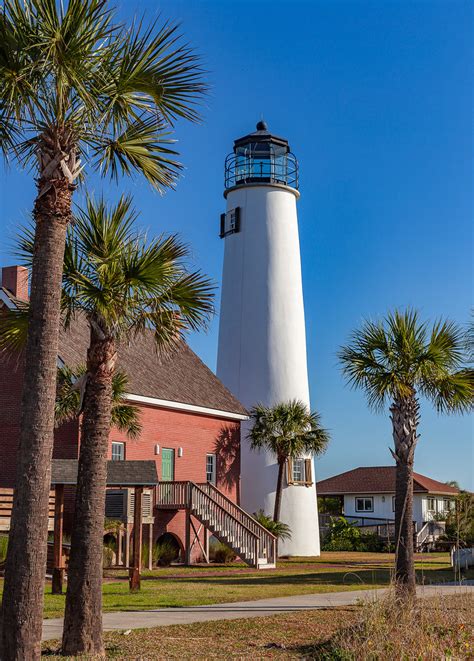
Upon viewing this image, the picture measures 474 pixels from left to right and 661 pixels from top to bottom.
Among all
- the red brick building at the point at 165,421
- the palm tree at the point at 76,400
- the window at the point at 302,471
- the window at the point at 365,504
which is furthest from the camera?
the window at the point at 365,504

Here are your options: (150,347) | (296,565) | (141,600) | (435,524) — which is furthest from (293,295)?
(141,600)

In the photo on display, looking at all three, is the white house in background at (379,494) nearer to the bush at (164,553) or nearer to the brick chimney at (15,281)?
the bush at (164,553)

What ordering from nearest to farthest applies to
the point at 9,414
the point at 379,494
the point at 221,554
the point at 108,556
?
the point at 108,556 < the point at 9,414 < the point at 221,554 < the point at 379,494

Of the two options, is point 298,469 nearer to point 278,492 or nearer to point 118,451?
point 278,492

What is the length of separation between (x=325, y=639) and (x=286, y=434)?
2290 cm

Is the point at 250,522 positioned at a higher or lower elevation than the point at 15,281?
lower

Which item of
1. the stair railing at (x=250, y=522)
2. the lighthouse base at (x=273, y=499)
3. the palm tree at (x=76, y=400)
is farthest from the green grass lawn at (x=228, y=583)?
the lighthouse base at (x=273, y=499)

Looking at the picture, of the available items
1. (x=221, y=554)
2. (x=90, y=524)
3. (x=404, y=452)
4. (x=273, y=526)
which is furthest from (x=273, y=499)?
(x=90, y=524)

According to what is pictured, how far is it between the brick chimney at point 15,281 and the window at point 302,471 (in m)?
13.6

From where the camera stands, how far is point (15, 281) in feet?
91.0

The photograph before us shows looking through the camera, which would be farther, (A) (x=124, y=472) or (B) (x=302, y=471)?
(B) (x=302, y=471)

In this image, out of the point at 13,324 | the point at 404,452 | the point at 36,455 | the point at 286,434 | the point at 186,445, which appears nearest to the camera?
the point at 36,455

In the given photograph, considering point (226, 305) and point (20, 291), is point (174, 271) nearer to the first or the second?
point (20, 291)

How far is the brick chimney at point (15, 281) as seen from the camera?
→ 27.6 m
